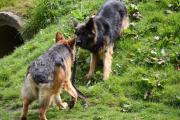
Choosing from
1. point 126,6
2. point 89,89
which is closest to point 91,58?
point 89,89

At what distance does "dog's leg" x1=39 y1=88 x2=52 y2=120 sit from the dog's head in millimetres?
2024

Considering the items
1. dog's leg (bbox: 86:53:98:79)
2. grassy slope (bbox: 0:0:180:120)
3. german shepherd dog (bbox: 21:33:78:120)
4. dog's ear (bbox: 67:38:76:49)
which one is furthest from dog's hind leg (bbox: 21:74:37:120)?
dog's leg (bbox: 86:53:98:79)

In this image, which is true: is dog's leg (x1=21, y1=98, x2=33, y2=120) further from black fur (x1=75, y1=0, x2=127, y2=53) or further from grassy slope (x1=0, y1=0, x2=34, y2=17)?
grassy slope (x1=0, y1=0, x2=34, y2=17)

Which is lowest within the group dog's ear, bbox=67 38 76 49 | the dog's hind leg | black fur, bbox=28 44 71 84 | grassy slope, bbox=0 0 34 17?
the dog's hind leg

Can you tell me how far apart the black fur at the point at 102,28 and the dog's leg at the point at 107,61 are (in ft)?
0.60

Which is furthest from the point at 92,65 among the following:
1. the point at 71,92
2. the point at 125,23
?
the point at 125,23

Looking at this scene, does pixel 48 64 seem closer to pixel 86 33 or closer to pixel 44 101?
pixel 44 101

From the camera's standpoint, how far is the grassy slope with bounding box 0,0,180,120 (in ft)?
28.5

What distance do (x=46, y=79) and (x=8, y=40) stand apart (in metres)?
9.55

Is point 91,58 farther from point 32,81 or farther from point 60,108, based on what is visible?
point 32,81

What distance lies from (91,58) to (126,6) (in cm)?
250

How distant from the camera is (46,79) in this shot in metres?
7.91

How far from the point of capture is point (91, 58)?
10219 millimetres

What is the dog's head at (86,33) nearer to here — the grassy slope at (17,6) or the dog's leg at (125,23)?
the dog's leg at (125,23)
